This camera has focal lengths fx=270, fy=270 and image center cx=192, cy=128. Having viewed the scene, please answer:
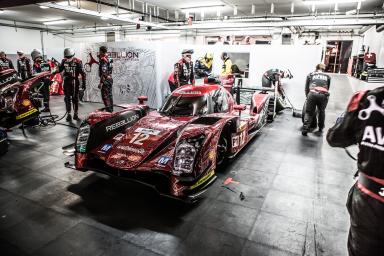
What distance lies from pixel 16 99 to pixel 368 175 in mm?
6055

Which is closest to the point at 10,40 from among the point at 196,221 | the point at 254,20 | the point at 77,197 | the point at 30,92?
the point at 30,92

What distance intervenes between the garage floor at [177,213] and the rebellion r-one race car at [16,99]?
1.40 m

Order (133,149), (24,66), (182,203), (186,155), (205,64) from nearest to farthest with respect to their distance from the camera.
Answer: (186,155)
(182,203)
(133,149)
(24,66)
(205,64)

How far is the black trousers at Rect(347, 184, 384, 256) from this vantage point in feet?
4.50

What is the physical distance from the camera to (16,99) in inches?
214

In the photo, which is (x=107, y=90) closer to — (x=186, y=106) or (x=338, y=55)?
(x=186, y=106)

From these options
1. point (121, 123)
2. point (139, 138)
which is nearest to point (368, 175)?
point (139, 138)

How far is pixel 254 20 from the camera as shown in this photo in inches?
379

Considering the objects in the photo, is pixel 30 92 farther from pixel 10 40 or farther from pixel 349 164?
pixel 10 40

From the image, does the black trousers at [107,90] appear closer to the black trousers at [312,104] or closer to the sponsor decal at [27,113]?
the sponsor decal at [27,113]

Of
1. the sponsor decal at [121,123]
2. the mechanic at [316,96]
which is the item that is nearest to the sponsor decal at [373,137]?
the sponsor decal at [121,123]

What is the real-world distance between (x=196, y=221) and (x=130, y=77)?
21.9 ft

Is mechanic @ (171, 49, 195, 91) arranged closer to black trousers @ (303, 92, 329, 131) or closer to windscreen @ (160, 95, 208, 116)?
black trousers @ (303, 92, 329, 131)

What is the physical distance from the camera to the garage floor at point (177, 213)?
231 cm
